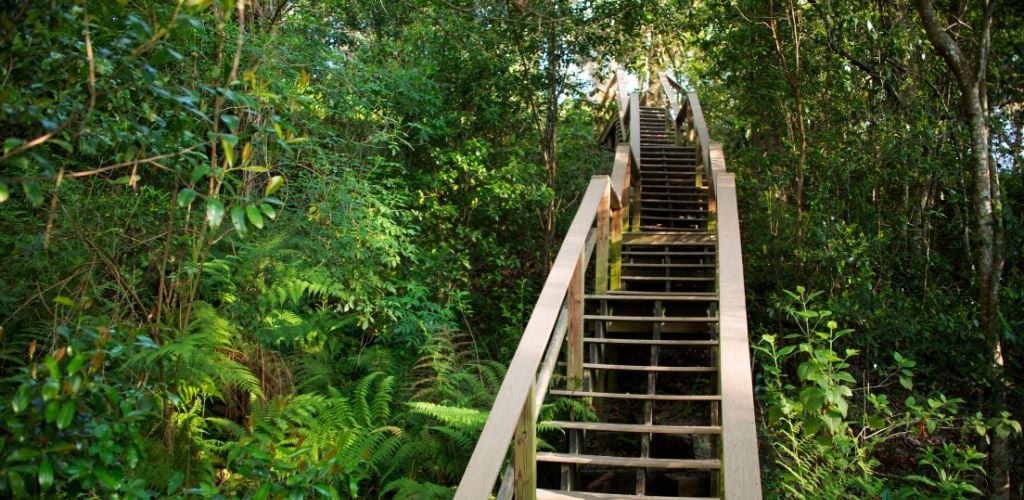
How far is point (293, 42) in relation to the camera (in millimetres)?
5422

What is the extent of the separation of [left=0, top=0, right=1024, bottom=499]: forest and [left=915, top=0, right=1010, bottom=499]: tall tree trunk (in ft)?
0.06

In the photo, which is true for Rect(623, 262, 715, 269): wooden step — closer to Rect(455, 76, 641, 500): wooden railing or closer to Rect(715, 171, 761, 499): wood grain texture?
Rect(455, 76, 641, 500): wooden railing

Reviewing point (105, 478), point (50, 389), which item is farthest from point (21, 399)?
point (105, 478)

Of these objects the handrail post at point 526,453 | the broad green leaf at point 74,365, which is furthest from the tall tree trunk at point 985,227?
the broad green leaf at point 74,365

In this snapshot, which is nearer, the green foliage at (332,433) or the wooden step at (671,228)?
the green foliage at (332,433)

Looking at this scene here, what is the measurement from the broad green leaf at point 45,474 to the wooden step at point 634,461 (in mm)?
2499

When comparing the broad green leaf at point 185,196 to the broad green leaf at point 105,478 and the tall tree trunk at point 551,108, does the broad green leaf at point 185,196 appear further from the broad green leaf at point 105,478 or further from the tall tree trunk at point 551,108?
the tall tree trunk at point 551,108

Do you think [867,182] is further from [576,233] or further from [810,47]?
[576,233]

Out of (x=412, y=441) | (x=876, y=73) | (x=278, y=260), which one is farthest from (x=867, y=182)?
(x=278, y=260)

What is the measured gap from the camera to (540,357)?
2.99 meters

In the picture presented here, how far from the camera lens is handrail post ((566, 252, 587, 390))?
15.4ft

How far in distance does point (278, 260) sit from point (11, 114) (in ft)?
11.0

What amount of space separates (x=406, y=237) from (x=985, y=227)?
462 cm

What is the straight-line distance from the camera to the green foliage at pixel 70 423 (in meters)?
1.74
